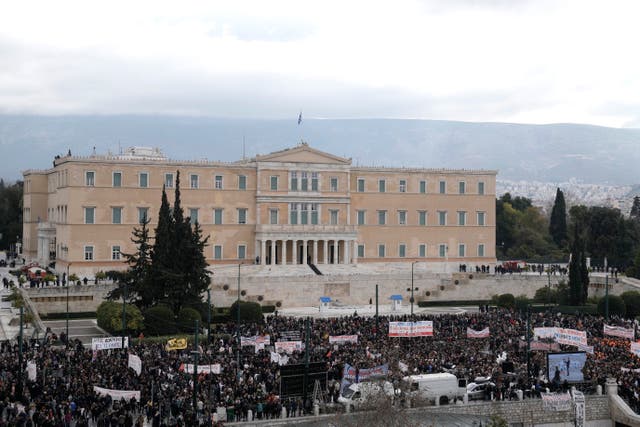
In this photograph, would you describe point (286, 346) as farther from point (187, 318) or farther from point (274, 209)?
point (274, 209)

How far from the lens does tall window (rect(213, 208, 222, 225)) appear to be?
71312mm

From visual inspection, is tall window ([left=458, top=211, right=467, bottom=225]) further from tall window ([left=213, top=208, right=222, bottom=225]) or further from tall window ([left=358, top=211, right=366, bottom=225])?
tall window ([left=213, top=208, right=222, bottom=225])

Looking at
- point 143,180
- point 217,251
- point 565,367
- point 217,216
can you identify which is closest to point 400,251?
point 217,251

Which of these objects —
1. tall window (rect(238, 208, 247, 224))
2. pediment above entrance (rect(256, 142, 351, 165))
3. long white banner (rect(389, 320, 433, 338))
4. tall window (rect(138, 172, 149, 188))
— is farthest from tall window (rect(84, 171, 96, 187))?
long white banner (rect(389, 320, 433, 338))

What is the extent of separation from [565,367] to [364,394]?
927 centimetres

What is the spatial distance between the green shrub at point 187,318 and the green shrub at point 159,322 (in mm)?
484

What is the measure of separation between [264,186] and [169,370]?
38.7 meters

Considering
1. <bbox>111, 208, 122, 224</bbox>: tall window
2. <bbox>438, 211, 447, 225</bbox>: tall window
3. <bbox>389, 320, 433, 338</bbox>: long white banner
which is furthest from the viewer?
<bbox>438, 211, 447, 225</bbox>: tall window

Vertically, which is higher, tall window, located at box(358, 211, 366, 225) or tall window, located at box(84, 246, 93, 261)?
tall window, located at box(358, 211, 366, 225)

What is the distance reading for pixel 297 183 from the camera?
73375 mm

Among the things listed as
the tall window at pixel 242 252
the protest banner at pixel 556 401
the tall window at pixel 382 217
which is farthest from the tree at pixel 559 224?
the protest banner at pixel 556 401

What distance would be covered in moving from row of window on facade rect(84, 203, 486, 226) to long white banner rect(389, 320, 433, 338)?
30.1 m

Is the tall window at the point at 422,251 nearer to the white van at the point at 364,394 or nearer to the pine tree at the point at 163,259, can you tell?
the pine tree at the point at 163,259

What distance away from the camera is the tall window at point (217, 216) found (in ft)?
234
